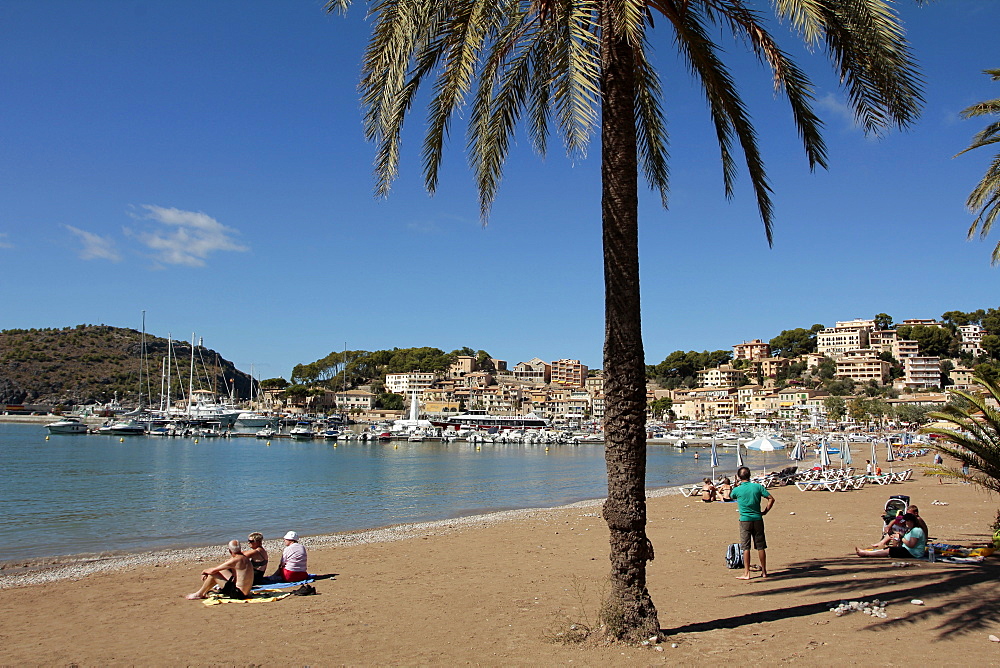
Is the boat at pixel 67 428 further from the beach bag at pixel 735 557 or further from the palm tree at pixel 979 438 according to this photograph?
the palm tree at pixel 979 438

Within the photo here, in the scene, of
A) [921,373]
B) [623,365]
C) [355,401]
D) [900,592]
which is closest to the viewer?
[623,365]

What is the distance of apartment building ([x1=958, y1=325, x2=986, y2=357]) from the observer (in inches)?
5197

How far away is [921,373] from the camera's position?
417 feet

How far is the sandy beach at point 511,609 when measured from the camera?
5383 millimetres

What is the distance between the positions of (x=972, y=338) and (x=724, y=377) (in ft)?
159

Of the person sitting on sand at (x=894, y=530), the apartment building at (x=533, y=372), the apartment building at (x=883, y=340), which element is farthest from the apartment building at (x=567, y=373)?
the person sitting on sand at (x=894, y=530)

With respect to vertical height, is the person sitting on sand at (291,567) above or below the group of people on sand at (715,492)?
above

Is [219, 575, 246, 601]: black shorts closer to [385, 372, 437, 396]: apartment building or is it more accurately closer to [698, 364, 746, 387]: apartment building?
[698, 364, 746, 387]: apartment building

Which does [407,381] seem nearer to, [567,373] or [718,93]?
[567,373]

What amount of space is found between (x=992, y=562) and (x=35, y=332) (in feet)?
681

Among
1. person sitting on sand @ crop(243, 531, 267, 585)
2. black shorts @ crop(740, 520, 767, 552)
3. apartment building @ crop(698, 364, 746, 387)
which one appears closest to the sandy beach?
black shorts @ crop(740, 520, 767, 552)

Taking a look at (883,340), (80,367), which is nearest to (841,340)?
(883,340)

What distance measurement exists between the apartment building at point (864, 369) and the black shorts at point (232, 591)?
469ft

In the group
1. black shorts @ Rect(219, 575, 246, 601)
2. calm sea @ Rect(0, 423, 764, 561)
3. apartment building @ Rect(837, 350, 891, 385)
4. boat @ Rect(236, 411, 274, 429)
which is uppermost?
apartment building @ Rect(837, 350, 891, 385)
